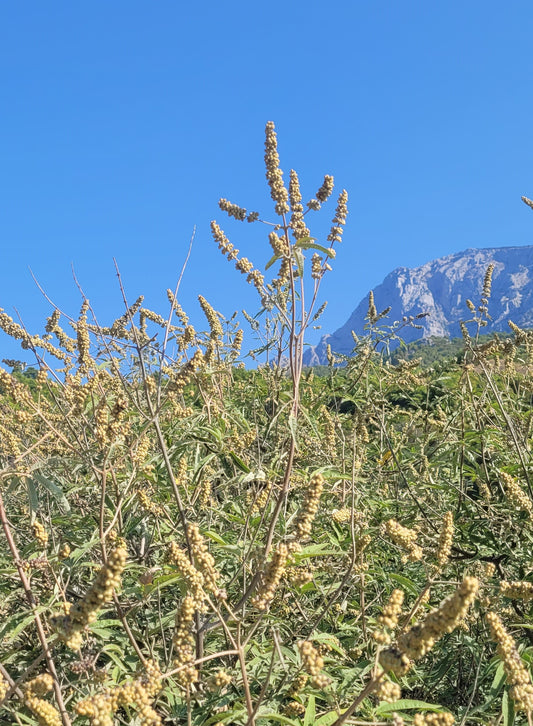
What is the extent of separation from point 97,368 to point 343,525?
1706mm

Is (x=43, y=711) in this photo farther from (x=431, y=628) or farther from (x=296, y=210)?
(x=296, y=210)

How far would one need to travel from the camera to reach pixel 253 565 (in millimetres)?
2596

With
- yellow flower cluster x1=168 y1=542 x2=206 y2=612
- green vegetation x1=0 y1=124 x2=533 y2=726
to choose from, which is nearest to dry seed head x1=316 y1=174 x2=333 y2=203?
green vegetation x1=0 y1=124 x2=533 y2=726

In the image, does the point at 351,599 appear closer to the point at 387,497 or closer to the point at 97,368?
the point at 387,497

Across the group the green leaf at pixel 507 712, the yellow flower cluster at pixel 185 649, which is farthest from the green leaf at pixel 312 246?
the green leaf at pixel 507 712

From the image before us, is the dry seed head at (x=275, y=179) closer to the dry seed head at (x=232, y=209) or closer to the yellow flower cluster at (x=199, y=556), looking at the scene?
the dry seed head at (x=232, y=209)

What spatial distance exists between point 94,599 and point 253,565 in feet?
5.02

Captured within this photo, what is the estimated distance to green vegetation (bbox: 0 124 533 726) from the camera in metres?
1.51

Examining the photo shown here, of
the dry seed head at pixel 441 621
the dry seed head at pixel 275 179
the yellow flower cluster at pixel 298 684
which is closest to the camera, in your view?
the dry seed head at pixel 441 621

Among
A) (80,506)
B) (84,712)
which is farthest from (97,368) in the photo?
(84,712)

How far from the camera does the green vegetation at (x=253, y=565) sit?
1514 millimetres

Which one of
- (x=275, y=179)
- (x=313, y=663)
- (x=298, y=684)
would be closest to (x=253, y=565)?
(x=298, y=684)

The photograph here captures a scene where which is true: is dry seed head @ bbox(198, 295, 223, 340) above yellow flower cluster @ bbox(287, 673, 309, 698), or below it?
above

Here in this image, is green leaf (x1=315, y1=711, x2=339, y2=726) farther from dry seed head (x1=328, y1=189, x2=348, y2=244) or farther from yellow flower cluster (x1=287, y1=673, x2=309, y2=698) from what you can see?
dry seed head (x1=328, y1=189, x2=348, y2=244)
